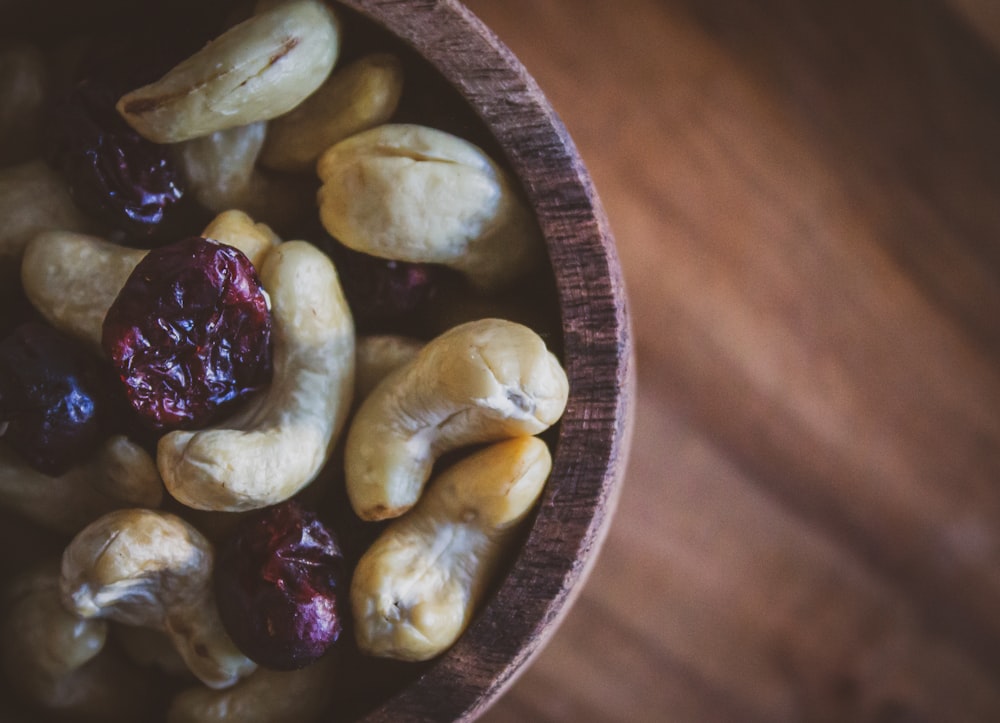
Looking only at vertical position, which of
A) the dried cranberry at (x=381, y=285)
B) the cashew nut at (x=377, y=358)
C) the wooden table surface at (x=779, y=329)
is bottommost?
the wooden table surface at (x=779, y=329)

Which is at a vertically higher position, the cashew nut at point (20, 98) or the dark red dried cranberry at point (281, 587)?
the cashew nut at point (20, 98)

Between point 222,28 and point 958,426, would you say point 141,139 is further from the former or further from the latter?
point 958,426

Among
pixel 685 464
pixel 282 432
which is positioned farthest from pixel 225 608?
pixel 685 464

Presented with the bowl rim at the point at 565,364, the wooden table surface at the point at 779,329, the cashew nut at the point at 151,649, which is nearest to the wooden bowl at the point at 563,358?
the bowl rim at the point at 565,364

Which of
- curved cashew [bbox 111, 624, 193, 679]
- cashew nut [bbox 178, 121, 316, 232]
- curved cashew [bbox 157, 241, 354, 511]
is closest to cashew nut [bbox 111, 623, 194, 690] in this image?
curved cashew [bbox 111, 624, 193, 679]

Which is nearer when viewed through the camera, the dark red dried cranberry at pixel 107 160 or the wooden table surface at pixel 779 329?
the dark red dried cranberry at pixel 107 160

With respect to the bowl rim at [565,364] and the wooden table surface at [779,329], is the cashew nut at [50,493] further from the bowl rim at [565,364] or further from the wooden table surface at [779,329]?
the wooden table surface at [779,329]
